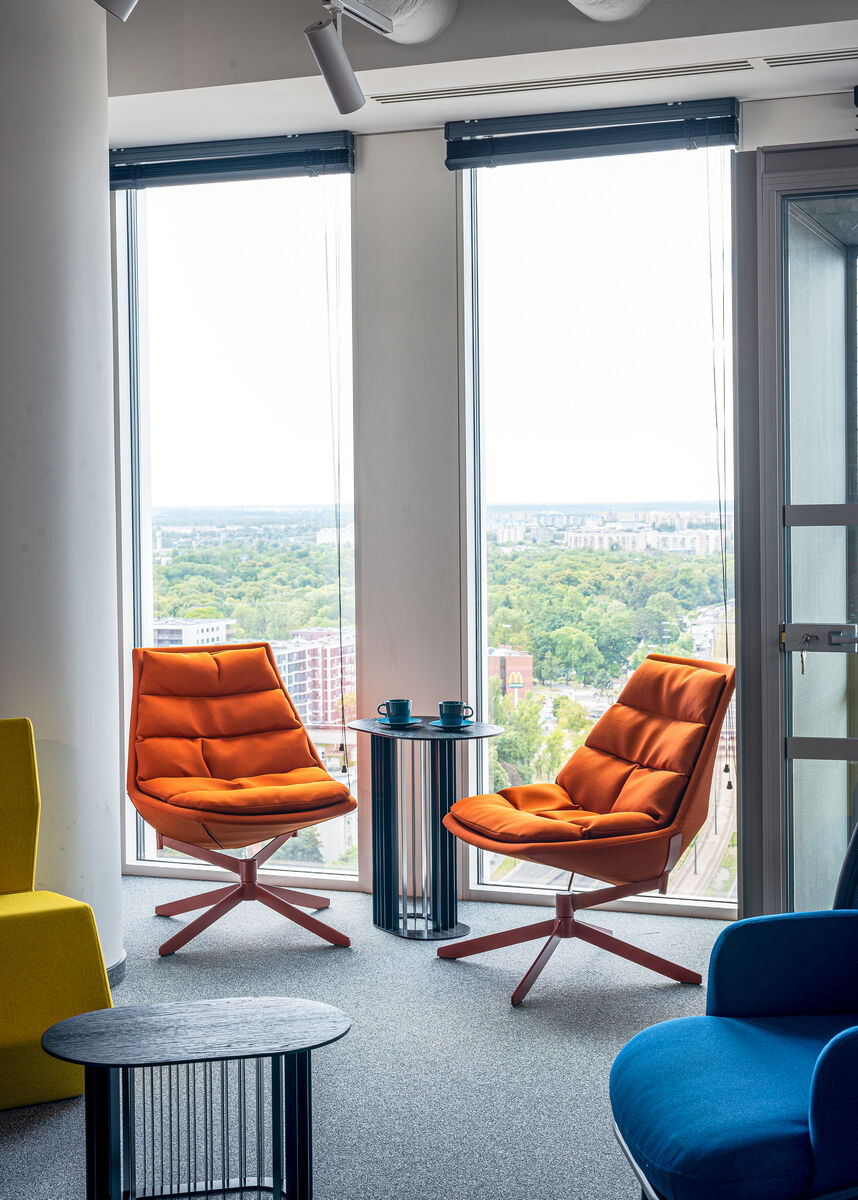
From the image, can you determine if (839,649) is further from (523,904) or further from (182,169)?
(182,169)

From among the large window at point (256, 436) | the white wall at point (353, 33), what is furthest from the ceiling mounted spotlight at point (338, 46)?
the large window at point (256, 436)

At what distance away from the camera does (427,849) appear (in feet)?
12.7

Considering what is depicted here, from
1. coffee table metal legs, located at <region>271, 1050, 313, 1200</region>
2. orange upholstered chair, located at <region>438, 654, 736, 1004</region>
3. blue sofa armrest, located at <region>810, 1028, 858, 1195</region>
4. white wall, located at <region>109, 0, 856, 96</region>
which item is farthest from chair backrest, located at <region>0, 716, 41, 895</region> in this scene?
white wall, located at <region>109, 0, 856, 96</region>

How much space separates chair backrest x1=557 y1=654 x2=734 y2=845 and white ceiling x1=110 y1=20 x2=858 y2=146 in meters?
1.90

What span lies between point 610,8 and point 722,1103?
300 cm

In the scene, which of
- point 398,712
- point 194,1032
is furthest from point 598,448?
point 194,1032

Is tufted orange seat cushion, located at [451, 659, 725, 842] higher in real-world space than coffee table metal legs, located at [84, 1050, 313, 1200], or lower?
higher

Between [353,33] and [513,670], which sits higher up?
[353,33]

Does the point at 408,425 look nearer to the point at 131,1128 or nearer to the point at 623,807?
the point at 623,807

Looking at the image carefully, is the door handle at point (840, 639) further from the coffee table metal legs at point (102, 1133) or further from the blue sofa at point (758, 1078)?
the coffee table metal legs at point (102, 1133)

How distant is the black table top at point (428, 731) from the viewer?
11.8 feet

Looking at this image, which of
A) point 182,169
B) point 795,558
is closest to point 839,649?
point 795,558

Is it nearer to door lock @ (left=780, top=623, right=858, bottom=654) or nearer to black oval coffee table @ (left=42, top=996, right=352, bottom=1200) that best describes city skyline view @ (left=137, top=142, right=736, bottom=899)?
door lock @ (left=780, top=623, right=858, bottom=654)

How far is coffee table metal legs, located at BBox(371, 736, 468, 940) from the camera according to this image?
373cm
